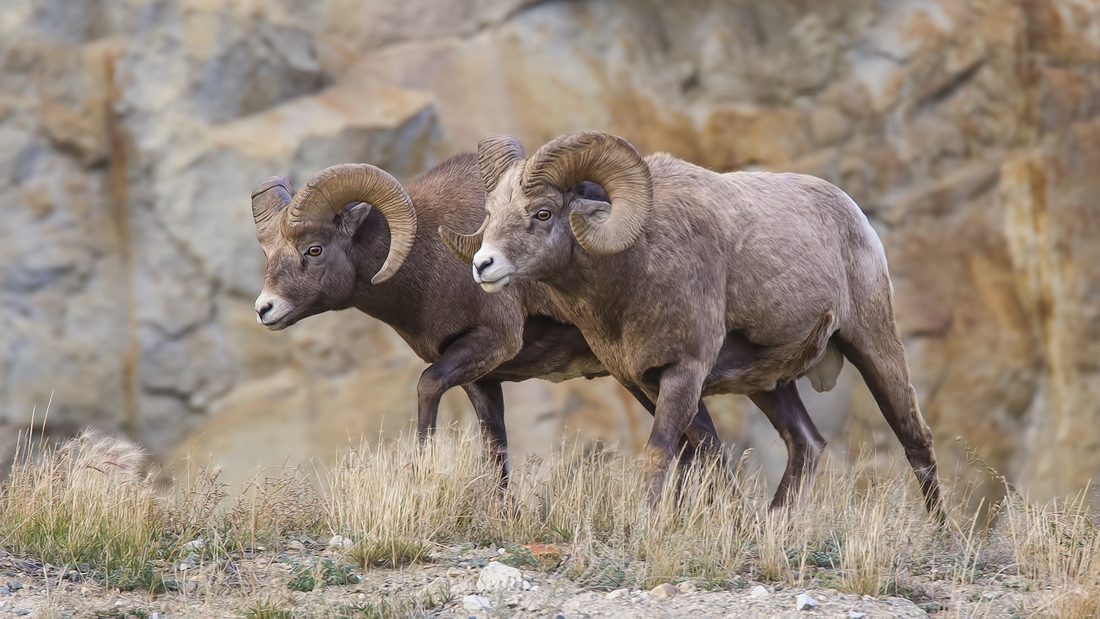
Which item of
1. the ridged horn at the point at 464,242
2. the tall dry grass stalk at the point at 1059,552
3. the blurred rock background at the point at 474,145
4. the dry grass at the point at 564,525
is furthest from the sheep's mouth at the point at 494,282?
the blurred rock background at the point at 474,145

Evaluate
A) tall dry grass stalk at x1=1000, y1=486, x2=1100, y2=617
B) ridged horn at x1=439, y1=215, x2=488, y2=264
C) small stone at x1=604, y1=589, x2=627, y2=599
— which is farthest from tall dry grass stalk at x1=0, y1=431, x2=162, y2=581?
tall dry grass stalk at x1=1000, y1=486, x2=1100, y2=617

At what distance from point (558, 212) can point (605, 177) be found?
28 cm

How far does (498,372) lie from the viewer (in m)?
7.69

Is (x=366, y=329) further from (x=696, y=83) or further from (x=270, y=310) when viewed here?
(x=270, y=310)

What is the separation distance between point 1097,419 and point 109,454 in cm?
1175

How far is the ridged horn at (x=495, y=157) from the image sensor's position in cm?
649

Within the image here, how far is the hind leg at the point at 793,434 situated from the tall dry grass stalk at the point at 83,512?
352 cm

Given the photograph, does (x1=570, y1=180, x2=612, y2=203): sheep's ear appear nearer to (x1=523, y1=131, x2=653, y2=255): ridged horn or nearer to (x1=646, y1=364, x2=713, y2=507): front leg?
(x1=523, y1=131, x2=653, y2=255): ridged horn

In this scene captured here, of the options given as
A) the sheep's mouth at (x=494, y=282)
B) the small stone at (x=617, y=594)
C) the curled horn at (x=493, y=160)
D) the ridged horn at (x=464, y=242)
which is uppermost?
the curled horn at (x=493, y=160)

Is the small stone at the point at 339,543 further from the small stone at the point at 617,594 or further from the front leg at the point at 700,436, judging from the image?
the front leg at the point at 700,436

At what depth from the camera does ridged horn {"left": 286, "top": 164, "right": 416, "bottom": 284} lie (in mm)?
7090

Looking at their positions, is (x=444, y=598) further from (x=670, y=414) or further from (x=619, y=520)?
(x=670, y=414)

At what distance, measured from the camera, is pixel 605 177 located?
6.15 meters

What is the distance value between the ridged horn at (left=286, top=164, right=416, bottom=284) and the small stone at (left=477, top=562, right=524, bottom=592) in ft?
6.36
